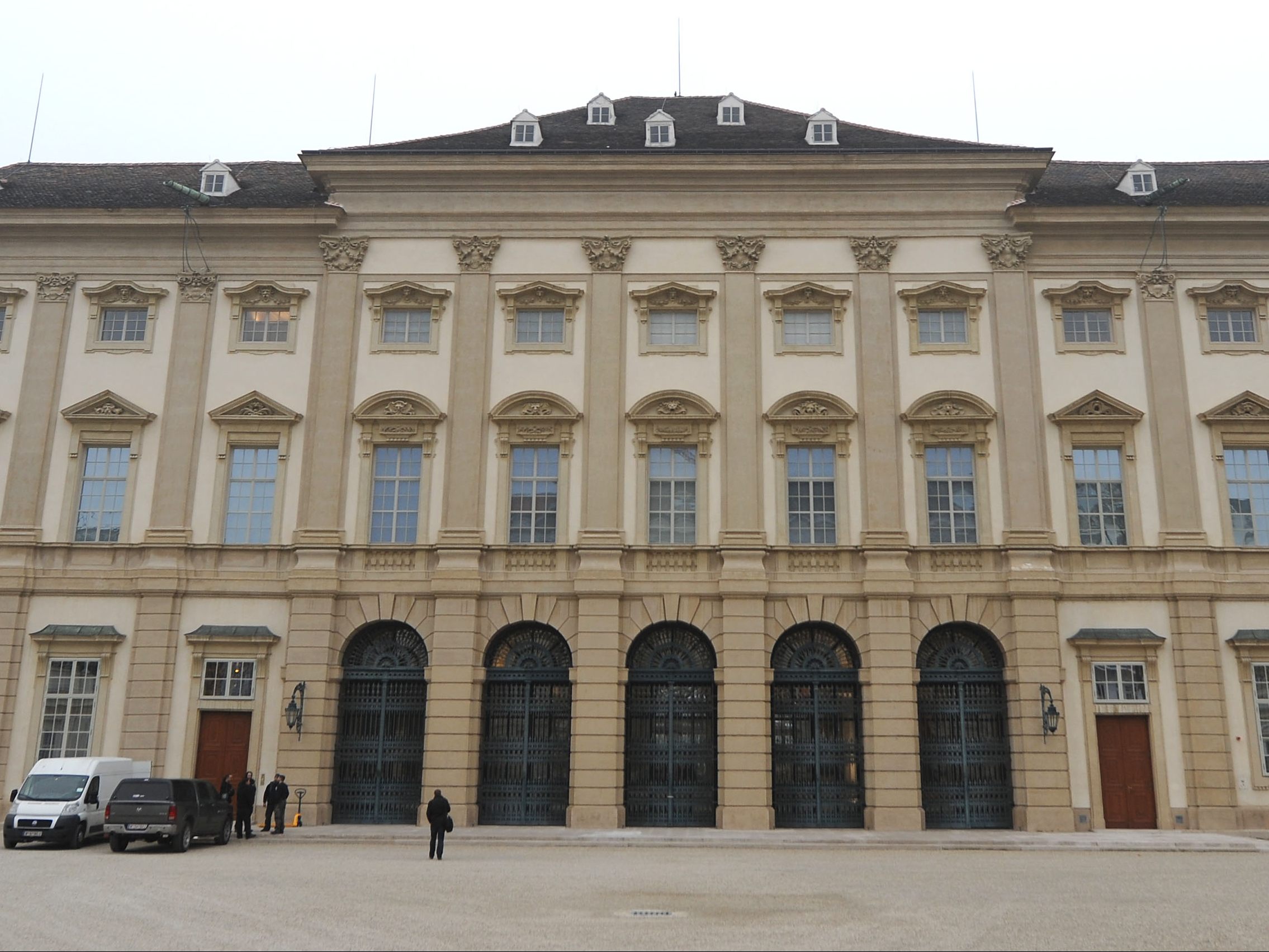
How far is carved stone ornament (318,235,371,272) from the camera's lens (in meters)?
30.9

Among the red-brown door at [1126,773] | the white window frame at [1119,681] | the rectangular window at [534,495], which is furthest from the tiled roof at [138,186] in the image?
the red-brown door at [1126,773]

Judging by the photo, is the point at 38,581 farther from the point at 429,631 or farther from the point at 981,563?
the point at 981,563

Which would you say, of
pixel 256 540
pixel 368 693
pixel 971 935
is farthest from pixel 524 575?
pixel 971 935

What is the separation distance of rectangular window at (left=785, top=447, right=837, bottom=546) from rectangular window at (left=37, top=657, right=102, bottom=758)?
18.5 meters

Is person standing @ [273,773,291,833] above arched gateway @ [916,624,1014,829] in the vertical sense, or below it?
below

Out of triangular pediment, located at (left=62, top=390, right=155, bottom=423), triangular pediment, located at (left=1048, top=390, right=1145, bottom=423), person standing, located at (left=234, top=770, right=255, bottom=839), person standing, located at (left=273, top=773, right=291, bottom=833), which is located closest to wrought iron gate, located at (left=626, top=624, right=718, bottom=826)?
person standing, located at (left=273, top=773, right=291, bottom=833)

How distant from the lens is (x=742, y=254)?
30.5 m

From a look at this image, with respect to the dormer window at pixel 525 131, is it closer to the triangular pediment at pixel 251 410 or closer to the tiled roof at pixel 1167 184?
the triangular pediment at pixel 251 410

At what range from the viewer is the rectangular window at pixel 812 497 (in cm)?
2905

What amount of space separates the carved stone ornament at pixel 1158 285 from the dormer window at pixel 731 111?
493 inches

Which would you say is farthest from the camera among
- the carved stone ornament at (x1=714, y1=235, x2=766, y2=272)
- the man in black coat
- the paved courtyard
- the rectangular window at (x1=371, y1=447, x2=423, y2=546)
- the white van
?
the carved stone ornament at (x1=714, y1=235, x2=766, y2=272)

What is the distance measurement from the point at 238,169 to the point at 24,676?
17004 mm

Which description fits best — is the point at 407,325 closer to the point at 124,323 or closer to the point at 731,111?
the point at 124,323

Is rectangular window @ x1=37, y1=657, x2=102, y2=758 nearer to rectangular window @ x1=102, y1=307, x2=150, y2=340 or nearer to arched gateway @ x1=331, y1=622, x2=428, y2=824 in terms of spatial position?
arched gateway @ x1=331, y1=622, x2=428, y2=824
